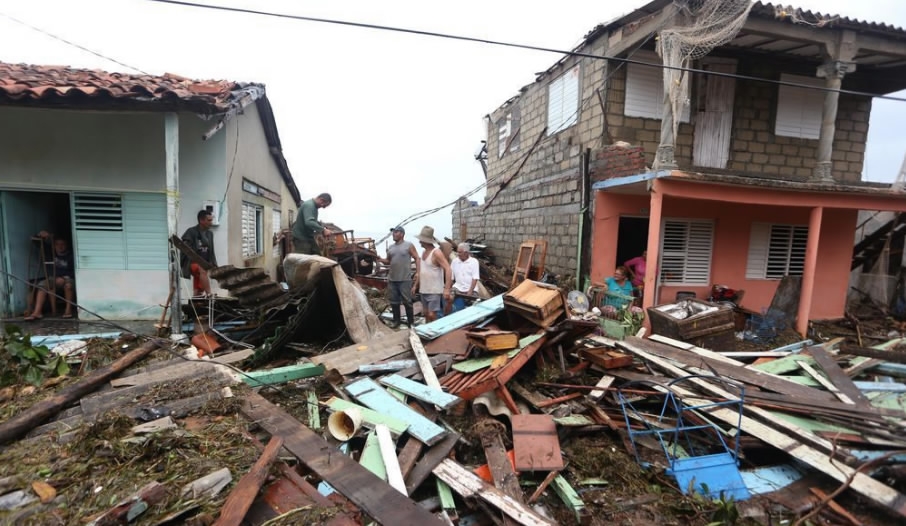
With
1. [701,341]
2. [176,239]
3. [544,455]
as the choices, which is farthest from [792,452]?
[176,239]

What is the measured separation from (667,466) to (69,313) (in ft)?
28.7

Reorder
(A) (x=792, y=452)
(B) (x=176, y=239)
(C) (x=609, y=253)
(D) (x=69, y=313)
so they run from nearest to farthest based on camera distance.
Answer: (A) (x=792, y=452), (B) (x=176, y=239), (D) (x=69, y=313), (C) (x=609, y=253)

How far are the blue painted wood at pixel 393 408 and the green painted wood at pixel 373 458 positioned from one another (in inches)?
13.1

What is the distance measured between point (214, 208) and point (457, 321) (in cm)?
445

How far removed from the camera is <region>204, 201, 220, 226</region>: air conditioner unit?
22.1 feet

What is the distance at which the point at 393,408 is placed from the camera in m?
4.09

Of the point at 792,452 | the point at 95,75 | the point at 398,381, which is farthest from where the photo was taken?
the point at 95,75

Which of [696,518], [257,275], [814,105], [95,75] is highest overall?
[814,105]

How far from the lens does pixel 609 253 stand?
8578mm

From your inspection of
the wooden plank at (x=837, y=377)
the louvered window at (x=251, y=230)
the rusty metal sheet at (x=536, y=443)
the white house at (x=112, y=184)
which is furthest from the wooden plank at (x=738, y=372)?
the louvered window at (x=251, y=230)

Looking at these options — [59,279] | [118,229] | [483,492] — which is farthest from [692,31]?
[59,279]

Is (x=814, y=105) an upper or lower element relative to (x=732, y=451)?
upper

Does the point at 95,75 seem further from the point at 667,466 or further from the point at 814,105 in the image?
the point at 814,105

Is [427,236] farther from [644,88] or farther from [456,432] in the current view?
[644,88]
